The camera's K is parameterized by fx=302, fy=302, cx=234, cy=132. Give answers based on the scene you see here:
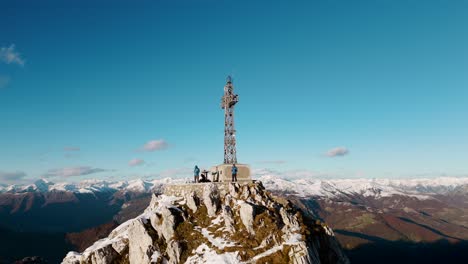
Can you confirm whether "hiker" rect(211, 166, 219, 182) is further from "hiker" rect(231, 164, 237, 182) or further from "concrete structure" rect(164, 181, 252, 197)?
"concrete structure" rect(164, 181, 252, 197)

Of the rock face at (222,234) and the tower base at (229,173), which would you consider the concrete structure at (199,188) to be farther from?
the tower base at (229,173)

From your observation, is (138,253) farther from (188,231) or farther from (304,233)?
(304,233)

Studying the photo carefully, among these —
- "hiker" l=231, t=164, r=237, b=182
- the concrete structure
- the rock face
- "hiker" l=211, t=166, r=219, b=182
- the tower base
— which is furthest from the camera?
"hiker" l=211, t=166, r=219, b=182

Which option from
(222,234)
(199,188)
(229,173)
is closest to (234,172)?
(229,173)

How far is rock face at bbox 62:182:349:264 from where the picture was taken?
40.2 meters

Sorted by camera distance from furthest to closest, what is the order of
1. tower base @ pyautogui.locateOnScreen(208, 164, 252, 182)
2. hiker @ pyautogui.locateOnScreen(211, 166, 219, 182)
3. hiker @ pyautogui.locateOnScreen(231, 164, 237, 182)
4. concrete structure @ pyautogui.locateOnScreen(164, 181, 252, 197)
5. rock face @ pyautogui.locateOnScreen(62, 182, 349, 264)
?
1. hiker @ pyautogui.locateOnScreen(211, 166, 219, 182)
2. tower base @ pyautogui.locateOnScreen(208, 164, 252, 182)
3. hiker @ pyautogui.locateOnScreen(231, 164, 237, 182)
4. concrete structure @ pyautogui.locateOnScreen(164, 181, 252, 197)
5. rock face @ pyautogui.locateOnScreen(62, 182, 349, 264)

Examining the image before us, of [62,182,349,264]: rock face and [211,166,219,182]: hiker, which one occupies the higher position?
[211,166,219,182]: hiker

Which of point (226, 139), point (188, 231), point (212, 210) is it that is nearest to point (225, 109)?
point (226, 139)

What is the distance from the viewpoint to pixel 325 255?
47562 millimetres

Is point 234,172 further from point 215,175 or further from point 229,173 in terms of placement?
point 215,175

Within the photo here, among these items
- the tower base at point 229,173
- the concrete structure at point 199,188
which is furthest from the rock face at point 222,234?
the tower base at point 229,173

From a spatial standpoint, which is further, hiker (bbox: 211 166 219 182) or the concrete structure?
hiker (bbox: 211 166 219 182)

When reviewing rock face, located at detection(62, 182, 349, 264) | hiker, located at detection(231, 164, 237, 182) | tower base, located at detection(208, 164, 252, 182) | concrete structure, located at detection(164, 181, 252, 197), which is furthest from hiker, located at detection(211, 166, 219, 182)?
rock face, located at detection(62, 182, 349, 264)

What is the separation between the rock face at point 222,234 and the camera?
4016 centimetres
